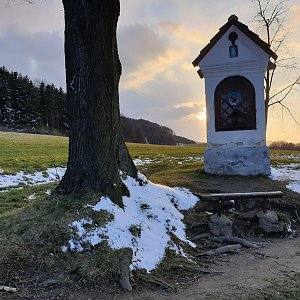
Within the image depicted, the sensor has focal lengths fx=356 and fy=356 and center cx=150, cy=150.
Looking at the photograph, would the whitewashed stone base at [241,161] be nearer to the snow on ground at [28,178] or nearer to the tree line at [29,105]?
the snow on ground at [28,178]

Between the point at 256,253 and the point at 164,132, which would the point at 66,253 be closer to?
the point at 256,253

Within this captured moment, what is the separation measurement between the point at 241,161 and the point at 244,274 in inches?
312

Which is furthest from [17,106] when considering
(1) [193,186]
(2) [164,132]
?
(1) [193,186]

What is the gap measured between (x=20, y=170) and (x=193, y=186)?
7547 mm

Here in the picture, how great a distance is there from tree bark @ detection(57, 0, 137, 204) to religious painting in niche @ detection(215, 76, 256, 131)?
23.8ft

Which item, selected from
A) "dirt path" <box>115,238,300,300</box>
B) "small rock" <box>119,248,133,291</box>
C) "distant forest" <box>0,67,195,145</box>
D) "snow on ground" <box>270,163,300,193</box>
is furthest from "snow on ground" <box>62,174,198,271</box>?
"distant forest" <box>0,67,195,145</box>

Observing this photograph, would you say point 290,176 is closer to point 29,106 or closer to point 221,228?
point 221,228

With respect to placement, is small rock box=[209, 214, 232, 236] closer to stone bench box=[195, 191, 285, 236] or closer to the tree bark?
stone bench box=[195, 191, 285, 236]

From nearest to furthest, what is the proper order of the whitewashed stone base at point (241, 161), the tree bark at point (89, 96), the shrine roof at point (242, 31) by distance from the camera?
the tree bark at point (89, 96)
the shrine roof at point (242, 31)
the whitewashed stone base at point (241, 161)

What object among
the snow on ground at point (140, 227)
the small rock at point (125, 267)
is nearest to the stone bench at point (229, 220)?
the snow on ground at point (140, 227)

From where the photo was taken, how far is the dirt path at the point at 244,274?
15.5ft

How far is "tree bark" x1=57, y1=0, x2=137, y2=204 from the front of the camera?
687cm

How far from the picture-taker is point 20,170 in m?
14.5

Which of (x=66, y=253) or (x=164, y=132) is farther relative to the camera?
(x=164, y=132)
